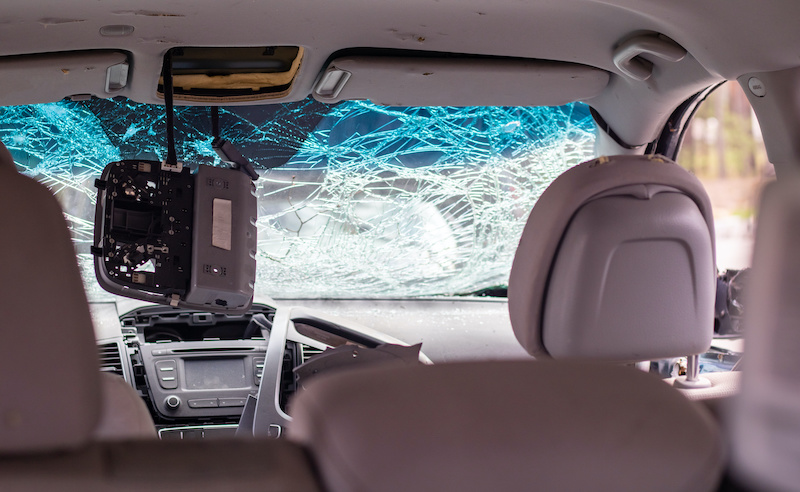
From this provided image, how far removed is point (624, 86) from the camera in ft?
8.83

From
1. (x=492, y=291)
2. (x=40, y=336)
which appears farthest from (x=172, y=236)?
(x=40, y=336)

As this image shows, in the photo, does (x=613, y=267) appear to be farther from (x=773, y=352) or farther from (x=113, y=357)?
(x=113, y=357)

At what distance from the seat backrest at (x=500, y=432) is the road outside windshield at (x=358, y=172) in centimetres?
248

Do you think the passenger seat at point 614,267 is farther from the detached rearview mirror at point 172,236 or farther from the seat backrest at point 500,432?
the detached rearview mirror at point 172,236

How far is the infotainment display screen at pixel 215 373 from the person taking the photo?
3451mm

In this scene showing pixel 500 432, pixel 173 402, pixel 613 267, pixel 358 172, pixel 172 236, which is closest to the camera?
pixel 500 432

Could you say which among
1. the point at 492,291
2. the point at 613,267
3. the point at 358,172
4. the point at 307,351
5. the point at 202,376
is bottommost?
the point at 202,376

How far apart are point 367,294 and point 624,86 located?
6.31ft

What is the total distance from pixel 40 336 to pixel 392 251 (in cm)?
319

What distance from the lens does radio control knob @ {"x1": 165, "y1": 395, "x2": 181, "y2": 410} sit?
134 inches

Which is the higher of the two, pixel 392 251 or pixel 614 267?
pixel 614 267

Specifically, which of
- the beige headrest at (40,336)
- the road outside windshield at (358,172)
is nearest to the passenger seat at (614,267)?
the beige headrest at (40,336)

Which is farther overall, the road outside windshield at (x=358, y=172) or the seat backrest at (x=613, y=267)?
the road outside windshield at (x=358, y=172)

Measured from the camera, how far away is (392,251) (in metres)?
3.97
